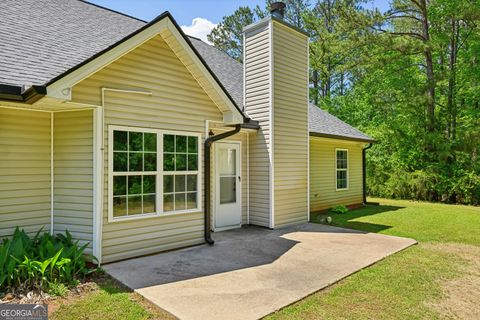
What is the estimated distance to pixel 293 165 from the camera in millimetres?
8359

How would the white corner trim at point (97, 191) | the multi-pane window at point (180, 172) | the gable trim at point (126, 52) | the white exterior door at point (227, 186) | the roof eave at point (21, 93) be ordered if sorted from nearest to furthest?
1. the roof eave at point (21, 93)
2. the gable trim at point (126, 52)
3. the white corner trim at point (97, 191)
4. the multi-pane window at point (180, 172)
5. the white exterior door at point (227, 186)

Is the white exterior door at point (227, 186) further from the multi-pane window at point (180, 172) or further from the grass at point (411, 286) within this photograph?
the grass at point (411, 286)

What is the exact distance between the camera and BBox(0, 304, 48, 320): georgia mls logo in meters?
3.26

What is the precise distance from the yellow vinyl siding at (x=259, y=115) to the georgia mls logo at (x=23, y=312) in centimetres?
530

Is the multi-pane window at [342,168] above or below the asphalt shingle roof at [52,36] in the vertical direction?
below

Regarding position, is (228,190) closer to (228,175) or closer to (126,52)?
(228,175)

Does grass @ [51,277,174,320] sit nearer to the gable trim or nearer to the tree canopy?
the gable trim

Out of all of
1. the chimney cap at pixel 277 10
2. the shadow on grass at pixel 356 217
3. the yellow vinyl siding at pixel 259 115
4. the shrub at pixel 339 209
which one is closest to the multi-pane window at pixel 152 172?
the yellow vinyl siding at pixel 259 115

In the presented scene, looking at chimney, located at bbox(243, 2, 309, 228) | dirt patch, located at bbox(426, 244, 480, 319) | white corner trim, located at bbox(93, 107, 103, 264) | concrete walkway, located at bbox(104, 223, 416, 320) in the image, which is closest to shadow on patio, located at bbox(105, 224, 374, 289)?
concrete walkway, located at bbox(104, 223, 416, 320)

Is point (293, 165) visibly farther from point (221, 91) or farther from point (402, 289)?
point (402, 289)

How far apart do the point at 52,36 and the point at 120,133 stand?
106 inches

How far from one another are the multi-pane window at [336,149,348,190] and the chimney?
10.9ft

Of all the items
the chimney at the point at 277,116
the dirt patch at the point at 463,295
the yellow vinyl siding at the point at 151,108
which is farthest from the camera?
the chimney at the point at 277,116

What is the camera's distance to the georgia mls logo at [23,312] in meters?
3.26
